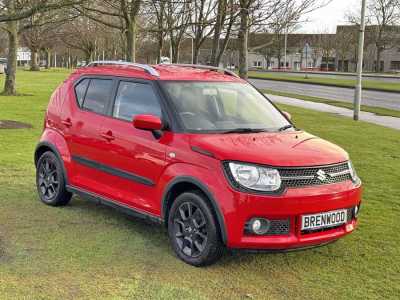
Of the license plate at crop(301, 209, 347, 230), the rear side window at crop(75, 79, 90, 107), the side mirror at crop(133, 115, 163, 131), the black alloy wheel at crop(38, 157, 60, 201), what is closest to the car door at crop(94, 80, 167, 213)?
the side mirror at crop(133, 115, 163, 131)

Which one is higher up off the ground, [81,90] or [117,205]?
[81,90]

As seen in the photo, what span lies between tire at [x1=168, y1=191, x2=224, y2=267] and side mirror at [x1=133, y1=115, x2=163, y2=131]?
67 cm

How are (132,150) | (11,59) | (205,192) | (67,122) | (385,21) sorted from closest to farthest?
(205,192) → (132,150) → (67,122) → (11,59) → (385,21)

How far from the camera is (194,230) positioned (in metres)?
4.96

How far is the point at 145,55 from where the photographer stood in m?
57.1

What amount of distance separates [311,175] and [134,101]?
1.99 metres

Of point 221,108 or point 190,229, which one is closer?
point 190,229

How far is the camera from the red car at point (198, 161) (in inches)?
182

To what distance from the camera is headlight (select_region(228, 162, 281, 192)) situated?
460 cm

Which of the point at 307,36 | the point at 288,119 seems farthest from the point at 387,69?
the point at 288,119

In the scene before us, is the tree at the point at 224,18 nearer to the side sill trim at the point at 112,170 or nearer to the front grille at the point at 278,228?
the side sill trim at the point at 112,170

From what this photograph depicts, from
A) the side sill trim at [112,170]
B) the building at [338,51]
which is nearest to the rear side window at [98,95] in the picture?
the side sill trim at [112,170]

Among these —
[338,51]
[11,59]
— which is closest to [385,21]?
[338,51]

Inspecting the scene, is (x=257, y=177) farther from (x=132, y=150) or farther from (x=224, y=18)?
(x=224, y=18)
